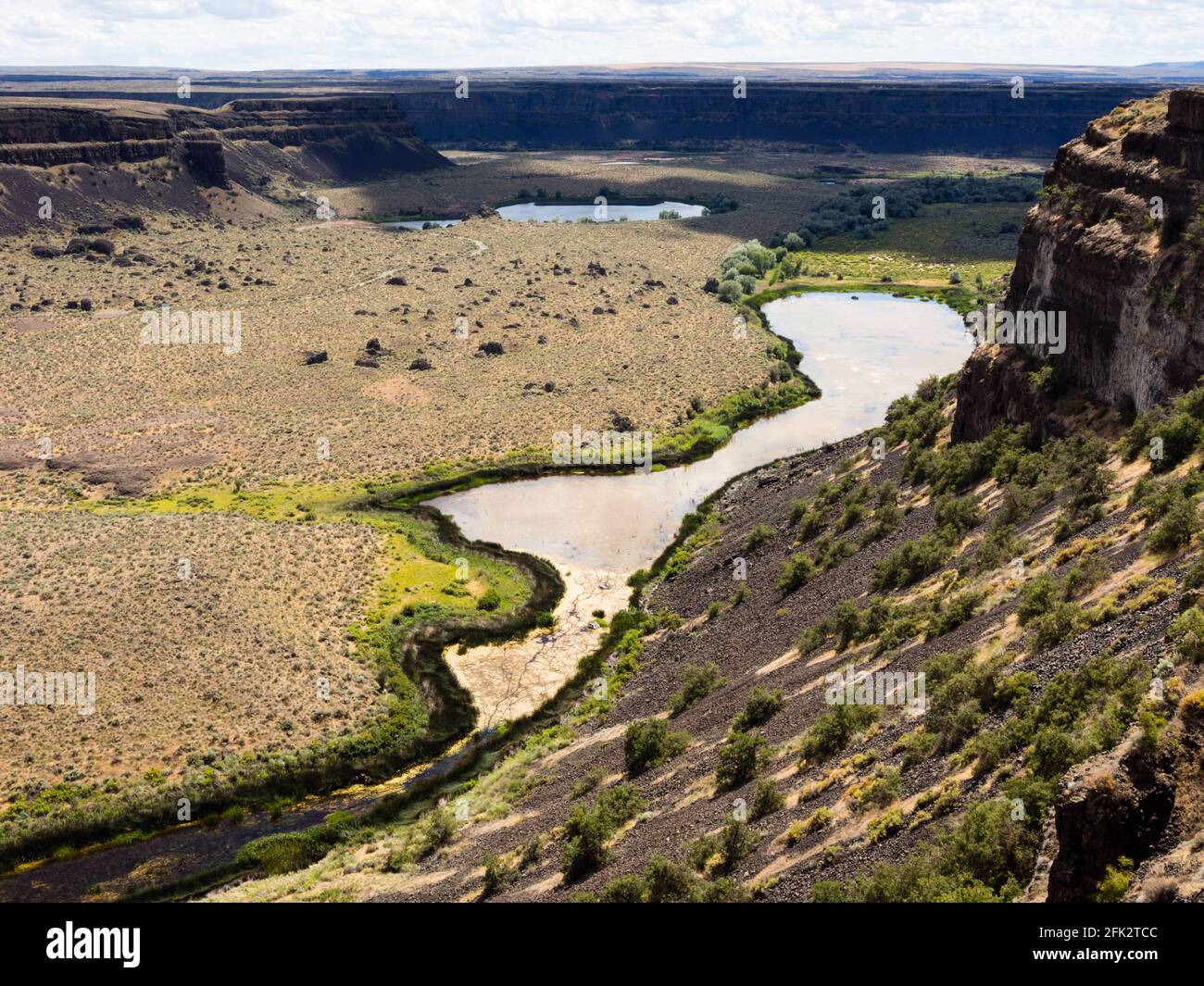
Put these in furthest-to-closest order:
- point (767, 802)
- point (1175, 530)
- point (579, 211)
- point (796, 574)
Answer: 1. point (579, 211)
2. point (796, 574)
3. point (1175, 530)
4. point (767, 802)

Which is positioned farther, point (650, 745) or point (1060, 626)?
point (650, 745)

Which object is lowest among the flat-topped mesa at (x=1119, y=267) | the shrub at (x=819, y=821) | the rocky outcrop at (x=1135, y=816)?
the shrub at (x=819, y=821)

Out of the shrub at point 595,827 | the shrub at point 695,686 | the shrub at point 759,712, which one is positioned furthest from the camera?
the shrub at point 695,686

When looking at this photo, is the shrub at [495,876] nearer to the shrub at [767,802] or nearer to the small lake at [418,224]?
the shrub at [767,802]

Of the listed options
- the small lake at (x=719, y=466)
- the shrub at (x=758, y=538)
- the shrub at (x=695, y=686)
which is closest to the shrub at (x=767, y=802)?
the shrub at (x=695, y=686)

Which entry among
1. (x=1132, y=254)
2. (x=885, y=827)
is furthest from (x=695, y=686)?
(x=1132, y=254)

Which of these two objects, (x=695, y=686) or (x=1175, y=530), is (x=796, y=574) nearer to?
(x=695, y=686)
